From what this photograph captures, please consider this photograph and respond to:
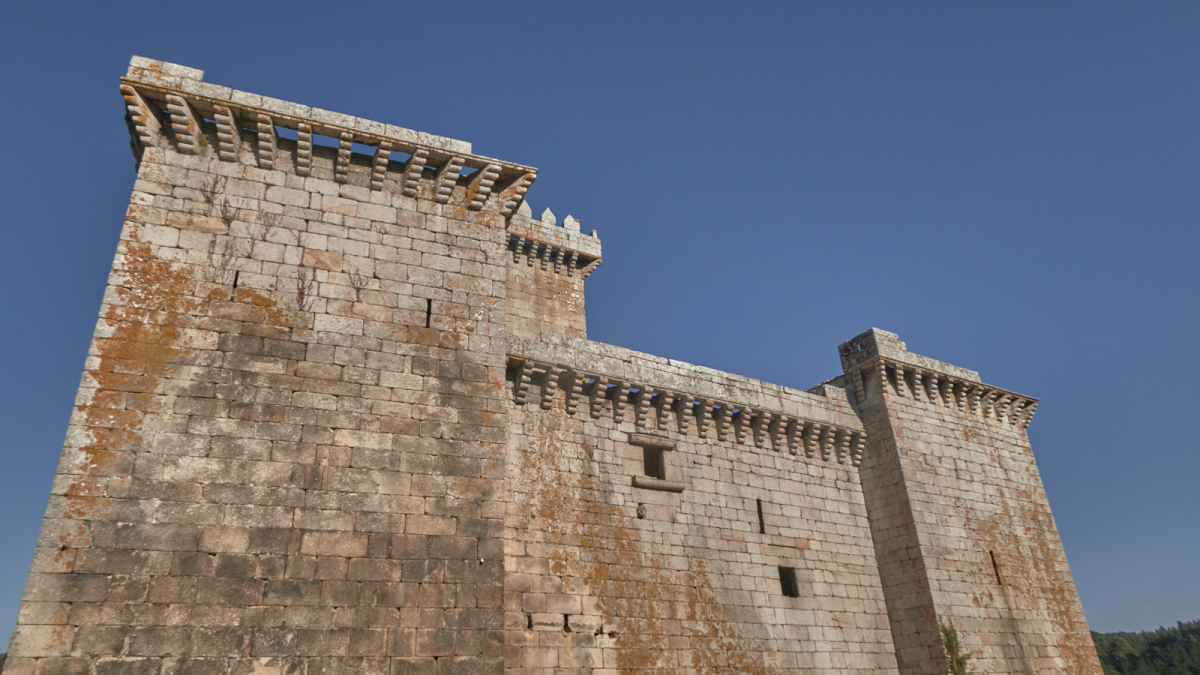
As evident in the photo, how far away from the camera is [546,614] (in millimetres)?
11320

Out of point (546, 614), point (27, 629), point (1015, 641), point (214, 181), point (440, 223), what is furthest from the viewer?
point (1015, 641)

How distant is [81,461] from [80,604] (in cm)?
141

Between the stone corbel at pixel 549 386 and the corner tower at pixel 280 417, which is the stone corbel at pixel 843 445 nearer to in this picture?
the stone corbel at pixel 549 386

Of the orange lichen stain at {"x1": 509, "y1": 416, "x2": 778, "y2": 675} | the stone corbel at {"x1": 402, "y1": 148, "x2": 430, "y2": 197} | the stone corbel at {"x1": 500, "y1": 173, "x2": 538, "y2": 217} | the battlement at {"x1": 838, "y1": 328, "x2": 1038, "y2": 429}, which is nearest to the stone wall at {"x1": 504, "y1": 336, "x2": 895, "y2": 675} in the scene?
the orange lichen stain at {"x1": 509, "y1": 416, "x2": 778, "y2": 675}

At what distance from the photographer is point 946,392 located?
1759cm

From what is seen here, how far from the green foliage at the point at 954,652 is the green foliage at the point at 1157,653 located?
45731mm

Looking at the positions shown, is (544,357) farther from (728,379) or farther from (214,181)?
(214,181)

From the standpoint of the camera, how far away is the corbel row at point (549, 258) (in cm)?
1958

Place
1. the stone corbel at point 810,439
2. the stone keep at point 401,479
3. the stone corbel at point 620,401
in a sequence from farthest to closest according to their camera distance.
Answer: the stone corbel at point 810,439, the stone corbel at point 620,401, the stone keep at point 401,479

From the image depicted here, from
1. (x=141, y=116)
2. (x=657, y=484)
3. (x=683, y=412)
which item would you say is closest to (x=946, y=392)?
(x=683, y=412)

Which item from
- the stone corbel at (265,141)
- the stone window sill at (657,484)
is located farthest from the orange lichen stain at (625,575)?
the stone corbel at (265,141)

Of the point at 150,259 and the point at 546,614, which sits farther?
the point at 546,614

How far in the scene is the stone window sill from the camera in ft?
43.8

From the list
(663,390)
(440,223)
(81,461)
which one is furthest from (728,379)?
(81,461)
